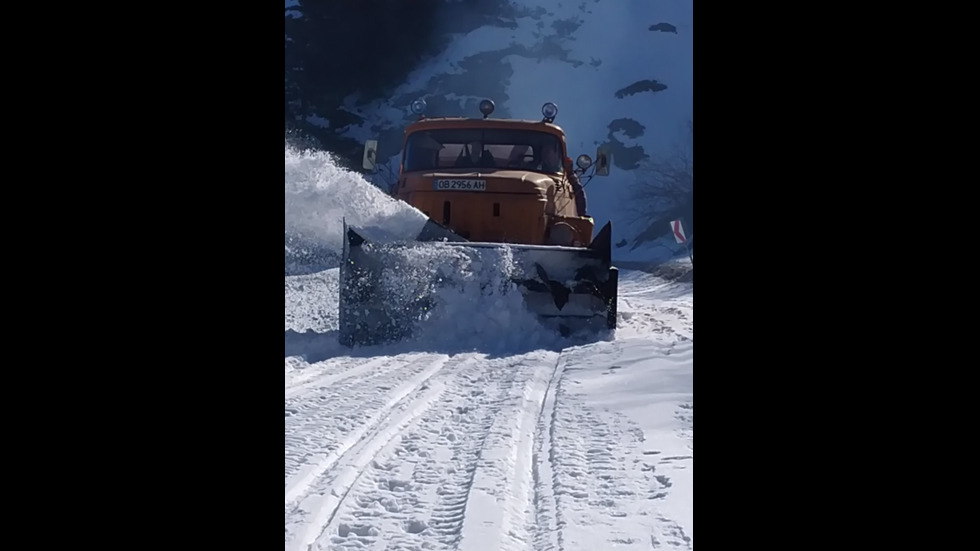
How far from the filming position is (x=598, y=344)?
616cm

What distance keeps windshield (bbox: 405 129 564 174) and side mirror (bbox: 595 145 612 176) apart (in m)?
0.47

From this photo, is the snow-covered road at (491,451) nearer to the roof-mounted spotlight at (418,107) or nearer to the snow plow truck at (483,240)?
the snow plow truck at (483,240)

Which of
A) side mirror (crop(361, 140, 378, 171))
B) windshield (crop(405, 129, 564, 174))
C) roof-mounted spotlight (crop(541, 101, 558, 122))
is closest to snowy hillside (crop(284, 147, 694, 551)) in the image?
side mirror (crop(361, 140, 378, 171))

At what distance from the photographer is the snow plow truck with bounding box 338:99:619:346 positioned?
6.34 metres

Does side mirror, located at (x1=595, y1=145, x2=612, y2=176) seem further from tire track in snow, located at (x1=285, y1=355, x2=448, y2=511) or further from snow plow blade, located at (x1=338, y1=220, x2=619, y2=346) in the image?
tire track in snow, located at (x1=285, y1=355, x2=448, y2=511)

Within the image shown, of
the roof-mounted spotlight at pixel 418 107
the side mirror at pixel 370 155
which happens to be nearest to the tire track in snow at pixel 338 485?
the side mirror at pixel 370 155

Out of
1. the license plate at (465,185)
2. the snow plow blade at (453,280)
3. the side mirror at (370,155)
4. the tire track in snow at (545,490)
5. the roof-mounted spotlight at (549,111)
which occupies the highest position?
the roof-mounted spotlight at (549,111)

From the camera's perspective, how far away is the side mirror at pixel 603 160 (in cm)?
772

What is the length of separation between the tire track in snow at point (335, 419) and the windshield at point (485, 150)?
3424 mm

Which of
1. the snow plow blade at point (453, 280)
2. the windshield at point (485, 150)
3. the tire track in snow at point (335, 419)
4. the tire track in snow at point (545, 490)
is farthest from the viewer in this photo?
the windshield at point (485, 150)
